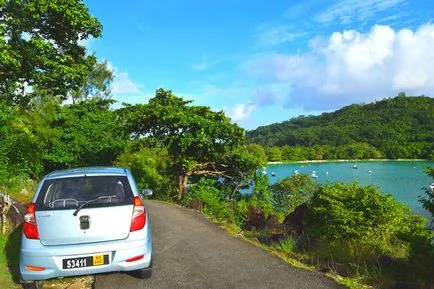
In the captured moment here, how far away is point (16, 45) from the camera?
11.6 m

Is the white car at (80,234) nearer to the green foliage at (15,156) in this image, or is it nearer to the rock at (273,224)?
the rock at (273,224)

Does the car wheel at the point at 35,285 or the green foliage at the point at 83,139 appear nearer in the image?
the car wheel at the point at 35,285

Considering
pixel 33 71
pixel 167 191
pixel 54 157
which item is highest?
pixel 33 71

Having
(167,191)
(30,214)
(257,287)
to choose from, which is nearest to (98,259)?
(30,214)

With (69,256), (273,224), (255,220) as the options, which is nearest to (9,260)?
(69,256)

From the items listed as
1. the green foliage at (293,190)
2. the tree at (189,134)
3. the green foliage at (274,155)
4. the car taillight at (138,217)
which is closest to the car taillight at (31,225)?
the car taillight at (138,217)

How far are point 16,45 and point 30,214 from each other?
24.5 feet

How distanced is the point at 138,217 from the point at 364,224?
19.2ft

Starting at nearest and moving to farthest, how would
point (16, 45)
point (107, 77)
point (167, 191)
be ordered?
point (16, 45)
point (167, 191)
point (107, 77)

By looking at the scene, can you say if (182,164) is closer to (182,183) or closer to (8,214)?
(182,183)

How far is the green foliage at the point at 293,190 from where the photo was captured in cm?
3117

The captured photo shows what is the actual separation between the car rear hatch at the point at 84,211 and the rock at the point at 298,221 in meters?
6.92

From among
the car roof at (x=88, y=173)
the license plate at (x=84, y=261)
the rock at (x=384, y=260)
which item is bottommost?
the rock at (x=384, y=260)

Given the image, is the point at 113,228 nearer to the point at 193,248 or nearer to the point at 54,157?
the point at 193,248
